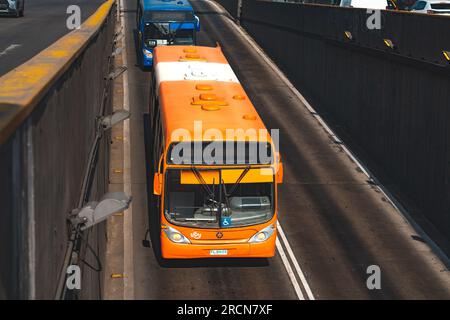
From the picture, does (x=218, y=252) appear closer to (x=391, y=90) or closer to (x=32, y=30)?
(x=391, y=90)

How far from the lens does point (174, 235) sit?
56.6ft

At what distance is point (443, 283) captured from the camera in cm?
1825

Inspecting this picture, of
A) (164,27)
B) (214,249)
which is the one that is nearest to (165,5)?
(164,27)

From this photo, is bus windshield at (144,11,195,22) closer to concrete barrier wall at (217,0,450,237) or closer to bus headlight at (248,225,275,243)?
concrete barrier wall at (217,0,450,237)

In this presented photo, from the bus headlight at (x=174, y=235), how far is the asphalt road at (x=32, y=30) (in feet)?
45.2

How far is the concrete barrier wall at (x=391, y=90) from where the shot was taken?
22.8m

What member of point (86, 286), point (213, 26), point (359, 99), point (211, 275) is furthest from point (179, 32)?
point (86, 286)

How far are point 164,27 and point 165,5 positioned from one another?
51.8 inches

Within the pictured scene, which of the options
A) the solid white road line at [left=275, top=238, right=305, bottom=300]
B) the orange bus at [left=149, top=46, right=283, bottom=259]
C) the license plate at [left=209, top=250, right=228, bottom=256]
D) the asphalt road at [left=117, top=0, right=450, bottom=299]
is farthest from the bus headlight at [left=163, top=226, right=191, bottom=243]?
the solid white road line at [left=275, top=238, right=305, bottom=300]

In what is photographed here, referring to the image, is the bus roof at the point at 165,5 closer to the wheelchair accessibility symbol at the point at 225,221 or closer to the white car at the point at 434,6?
the white car at the point at 434,6

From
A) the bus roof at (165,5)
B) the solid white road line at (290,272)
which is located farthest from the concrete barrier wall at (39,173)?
the bus roof at (165,5)

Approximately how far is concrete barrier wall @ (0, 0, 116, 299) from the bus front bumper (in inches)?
225

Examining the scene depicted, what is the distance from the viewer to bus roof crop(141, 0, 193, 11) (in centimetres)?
3919

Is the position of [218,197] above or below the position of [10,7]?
below
